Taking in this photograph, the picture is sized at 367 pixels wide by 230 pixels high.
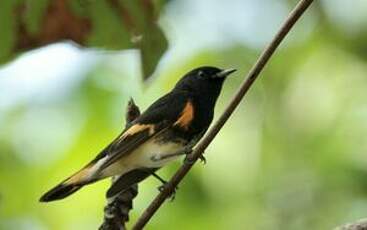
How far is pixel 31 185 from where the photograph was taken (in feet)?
16.0

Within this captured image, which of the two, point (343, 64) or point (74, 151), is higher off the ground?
point (74, 151)

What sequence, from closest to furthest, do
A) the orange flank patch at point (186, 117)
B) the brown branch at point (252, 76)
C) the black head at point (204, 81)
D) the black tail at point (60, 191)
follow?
the brown branch at point (252, 76) → the black tail at point (60, 191) → the orange flank patch at point (186, 117) → the black head at point (204, 81)

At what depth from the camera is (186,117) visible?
10.9ft

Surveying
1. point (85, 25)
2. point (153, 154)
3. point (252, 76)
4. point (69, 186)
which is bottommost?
point (153, 154)

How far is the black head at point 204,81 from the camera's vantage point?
3574mm

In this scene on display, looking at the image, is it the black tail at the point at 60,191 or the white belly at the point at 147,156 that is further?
the white belly at the point at 147,156

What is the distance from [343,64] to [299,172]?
2.38 ft

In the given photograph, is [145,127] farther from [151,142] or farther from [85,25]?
[85,25]

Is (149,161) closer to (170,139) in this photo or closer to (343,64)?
(170,139)

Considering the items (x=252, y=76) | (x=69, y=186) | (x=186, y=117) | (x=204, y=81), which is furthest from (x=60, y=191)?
(x=252, y=76)

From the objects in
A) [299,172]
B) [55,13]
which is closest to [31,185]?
[299,172]

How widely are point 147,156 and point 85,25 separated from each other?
2.33 ft

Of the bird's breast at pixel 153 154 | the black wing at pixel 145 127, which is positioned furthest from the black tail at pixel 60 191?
the bird's breast at pixel 153 154

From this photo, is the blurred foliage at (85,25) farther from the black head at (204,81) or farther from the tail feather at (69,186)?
the black head at (204,81)
